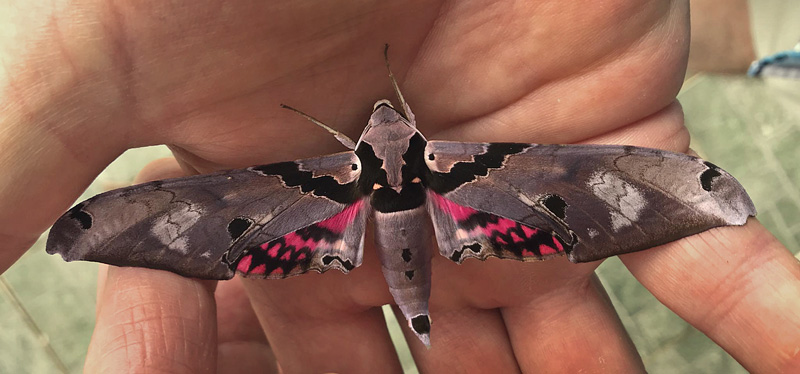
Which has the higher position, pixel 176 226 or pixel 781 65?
pixel 176 226

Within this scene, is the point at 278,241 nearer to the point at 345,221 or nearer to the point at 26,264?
the point at 345,221

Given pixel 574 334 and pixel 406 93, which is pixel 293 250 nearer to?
pixel 406 93

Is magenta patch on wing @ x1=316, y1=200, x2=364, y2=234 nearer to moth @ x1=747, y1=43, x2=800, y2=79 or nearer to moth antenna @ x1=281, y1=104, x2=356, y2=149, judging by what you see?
moth antenna @ x1=281, y1=104, x2=356, y2=149

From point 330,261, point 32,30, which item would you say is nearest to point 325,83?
point 330,261

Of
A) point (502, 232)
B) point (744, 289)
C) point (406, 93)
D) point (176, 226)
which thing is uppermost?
point (406, 93)

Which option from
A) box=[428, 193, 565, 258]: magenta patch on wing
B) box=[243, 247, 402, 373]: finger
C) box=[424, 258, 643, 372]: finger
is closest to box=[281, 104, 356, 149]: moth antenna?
box=[428, 193, 565, 258]: magenta patch on wing

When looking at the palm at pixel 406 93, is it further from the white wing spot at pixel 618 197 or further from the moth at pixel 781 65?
the moth at pixel 781 65

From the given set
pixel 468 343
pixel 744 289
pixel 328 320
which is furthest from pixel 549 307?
pixel 328 320
